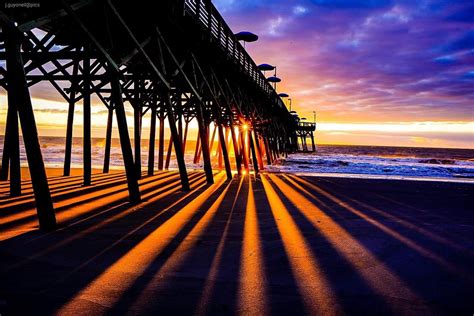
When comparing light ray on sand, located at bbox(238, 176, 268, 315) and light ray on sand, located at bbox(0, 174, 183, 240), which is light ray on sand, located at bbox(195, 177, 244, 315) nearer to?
light ray on sand, located at bbox(238, 176, 268, 315)

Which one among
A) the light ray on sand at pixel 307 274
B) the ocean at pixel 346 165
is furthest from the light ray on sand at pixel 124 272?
the ocean at pixel 346 165

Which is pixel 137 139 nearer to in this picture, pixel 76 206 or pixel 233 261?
pixel 76 206

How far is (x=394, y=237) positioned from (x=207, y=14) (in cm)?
722

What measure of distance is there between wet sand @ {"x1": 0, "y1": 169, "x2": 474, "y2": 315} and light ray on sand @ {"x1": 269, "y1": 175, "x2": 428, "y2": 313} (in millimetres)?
12

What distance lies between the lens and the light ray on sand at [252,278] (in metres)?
2.17

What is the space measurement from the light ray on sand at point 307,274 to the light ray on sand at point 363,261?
1.05 ft

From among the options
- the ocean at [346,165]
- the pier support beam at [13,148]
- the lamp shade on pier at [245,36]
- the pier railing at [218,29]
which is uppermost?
the lamp shade on pier at [245,36]

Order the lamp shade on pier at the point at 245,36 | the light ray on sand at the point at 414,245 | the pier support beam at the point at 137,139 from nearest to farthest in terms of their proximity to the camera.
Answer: the light ray on sand at the point at 414,245 → the pier support beam at the point at 137,139 → the lamp shade on pier at the point at 245,36

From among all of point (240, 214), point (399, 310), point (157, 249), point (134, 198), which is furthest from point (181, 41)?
point (399, 310)

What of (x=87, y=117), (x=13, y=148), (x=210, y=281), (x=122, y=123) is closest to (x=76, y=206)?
(x=122, y=123)

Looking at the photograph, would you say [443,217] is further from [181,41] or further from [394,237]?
[181,41]

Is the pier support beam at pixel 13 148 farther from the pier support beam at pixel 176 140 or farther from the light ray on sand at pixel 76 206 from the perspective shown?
the pier support beam at pixel 176 140

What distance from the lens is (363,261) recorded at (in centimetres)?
309

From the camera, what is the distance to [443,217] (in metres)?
5.33
